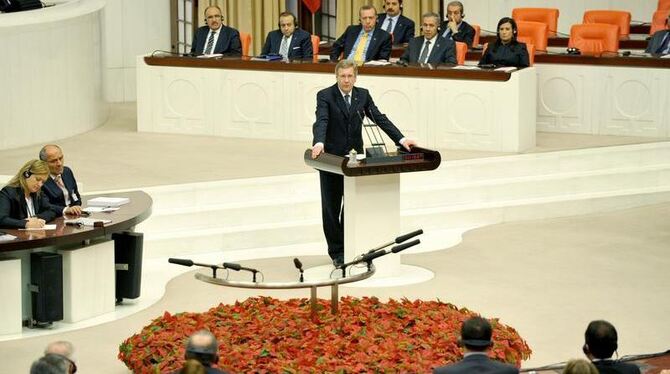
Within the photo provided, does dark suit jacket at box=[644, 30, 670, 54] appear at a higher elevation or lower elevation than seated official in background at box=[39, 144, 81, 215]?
higher

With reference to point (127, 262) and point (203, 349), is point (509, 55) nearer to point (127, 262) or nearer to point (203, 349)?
point (127, 262)

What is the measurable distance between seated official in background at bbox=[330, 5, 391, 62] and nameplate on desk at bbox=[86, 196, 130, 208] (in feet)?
Answer: 18.0

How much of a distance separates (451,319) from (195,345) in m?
2.70

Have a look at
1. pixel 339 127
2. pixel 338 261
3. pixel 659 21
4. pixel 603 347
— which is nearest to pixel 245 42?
pixel 659 21

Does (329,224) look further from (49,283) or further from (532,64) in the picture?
(532,64)

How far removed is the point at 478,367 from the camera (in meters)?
5.82

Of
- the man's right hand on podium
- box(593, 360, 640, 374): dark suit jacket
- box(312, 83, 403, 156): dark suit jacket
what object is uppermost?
box(312, 83, 403, 156): dark suit jacket

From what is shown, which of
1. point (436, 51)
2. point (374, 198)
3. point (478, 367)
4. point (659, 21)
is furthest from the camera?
point (659, 21)

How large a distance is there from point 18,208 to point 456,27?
7857mm

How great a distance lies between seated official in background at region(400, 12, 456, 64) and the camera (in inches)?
578

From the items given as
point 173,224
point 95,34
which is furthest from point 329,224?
point 95,34

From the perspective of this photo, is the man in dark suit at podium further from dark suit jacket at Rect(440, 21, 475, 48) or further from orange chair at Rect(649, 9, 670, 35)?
orange chair at Rect(649, 9, 670, 35)

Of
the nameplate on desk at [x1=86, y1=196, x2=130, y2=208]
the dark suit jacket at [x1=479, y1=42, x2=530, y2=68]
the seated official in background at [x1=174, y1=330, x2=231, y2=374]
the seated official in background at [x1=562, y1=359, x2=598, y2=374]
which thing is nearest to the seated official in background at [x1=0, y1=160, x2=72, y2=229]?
the nameplate on desk at [x1=86, y1=196, x2=130, y2=208]

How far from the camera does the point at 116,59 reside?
19.2 metres
